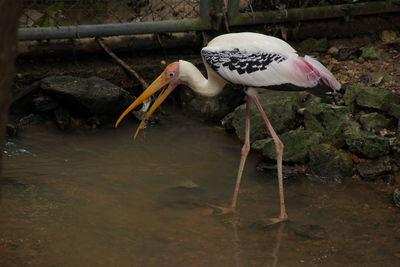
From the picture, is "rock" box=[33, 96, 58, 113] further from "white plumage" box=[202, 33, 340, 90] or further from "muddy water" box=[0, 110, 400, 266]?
"white plumage" box=[202, 33, 340, 90]

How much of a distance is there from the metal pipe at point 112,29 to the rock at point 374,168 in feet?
6.63

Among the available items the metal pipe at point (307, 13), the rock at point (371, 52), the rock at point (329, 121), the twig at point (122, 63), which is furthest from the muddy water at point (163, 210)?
the rock at point (371, 52)

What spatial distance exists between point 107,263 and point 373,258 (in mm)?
1561

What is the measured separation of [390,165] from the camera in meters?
5.05

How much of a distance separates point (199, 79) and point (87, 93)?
1277 mm

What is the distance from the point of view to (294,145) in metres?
5.25

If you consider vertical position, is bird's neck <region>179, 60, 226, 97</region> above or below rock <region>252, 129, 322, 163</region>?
above

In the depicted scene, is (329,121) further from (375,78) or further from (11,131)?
(11,131)

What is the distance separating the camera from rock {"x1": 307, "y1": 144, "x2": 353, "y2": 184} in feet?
16.6

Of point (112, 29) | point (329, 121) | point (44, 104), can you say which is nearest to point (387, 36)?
point (329, 121)

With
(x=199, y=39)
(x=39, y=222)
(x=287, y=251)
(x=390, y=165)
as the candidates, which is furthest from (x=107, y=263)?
(x=199, y=39)

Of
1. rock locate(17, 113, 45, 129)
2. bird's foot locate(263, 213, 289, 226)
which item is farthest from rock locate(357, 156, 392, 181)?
rock locate(17, 113, 45, 129)

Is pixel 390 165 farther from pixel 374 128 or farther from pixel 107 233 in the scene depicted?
pixel 107 233

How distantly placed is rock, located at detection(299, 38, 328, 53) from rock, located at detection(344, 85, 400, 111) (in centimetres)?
94
